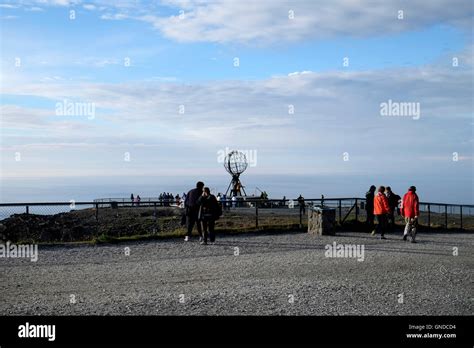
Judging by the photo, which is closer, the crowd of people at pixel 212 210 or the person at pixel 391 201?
the crowd of people at pixel 212 210

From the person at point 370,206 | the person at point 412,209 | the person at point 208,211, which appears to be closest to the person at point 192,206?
the person at point 208,211

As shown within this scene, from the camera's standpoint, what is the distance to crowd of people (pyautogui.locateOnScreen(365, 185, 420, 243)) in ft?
67.5

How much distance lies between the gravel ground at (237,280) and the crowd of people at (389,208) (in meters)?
1.10

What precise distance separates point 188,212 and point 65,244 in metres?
4.10

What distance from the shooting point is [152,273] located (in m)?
14.0

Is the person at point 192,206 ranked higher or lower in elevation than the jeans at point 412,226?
higher

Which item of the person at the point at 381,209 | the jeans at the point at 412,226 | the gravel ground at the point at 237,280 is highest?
the person at the point at 381,209

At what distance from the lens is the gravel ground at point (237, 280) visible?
1024 centimetres

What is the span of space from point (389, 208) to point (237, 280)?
11529mm

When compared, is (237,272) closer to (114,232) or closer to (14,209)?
(14,209)

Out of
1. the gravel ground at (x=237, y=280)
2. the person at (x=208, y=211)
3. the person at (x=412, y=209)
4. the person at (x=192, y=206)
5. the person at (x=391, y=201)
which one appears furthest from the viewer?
the person at (x=391, y=201)

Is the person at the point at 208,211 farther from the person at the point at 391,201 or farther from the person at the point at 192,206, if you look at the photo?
the person at the point at 391,201

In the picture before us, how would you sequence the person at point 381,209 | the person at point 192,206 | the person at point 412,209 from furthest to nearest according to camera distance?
the person at point 381,209, the person at point 412,209, the person at point 192,206
